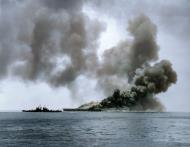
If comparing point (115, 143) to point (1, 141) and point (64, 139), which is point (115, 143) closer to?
point (64, 139)

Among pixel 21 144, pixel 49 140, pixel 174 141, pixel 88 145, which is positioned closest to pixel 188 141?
pixel 174 141

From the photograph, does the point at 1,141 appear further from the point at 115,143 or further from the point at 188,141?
the point at 188,141

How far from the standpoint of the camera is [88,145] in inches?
3834

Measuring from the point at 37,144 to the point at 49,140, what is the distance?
10.3 metres

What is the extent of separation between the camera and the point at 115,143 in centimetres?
10306

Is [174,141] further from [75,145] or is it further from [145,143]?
[75,145]

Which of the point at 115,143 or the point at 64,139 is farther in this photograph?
the point at 64,139

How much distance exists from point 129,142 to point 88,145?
13165mm

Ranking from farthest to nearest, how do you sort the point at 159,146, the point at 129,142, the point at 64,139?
the point at 64,139 < the point at 129,142 < the point at 159,146

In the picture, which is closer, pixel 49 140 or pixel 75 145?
pixel 75 145

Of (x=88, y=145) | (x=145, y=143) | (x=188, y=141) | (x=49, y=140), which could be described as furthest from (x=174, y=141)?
(x=49, y=140)

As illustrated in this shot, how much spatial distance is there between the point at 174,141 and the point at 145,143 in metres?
11.3

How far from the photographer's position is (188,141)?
109m

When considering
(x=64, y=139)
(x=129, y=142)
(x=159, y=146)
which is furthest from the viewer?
(x=64, y=139)
